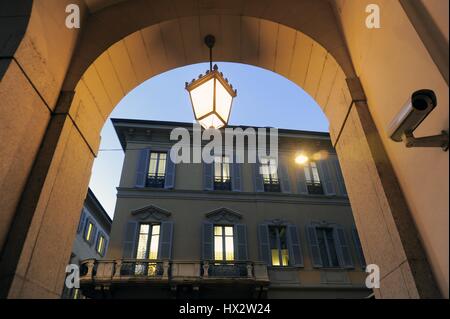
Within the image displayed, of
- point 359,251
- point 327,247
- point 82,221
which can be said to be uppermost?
point 82,221

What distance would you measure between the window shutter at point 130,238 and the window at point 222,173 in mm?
4114

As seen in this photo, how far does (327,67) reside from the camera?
2771 millimetres

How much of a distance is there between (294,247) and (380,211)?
11611 millimetres

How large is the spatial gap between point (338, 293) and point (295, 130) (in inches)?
309

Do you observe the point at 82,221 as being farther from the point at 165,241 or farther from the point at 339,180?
the point at 339,180

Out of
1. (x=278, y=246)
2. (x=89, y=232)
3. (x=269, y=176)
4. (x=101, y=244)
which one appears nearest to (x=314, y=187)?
(x=269, y=176)

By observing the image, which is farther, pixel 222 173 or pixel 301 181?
pixel 301 181

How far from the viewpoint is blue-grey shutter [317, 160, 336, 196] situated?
14758mm

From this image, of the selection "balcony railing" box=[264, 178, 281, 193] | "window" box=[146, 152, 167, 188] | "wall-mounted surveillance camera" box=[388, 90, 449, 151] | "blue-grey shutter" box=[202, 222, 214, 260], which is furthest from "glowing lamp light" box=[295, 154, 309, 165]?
"wall-mounted surveillance camera" box=[388, 90, 449, 151]

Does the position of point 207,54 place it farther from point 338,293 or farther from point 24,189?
point 338,293

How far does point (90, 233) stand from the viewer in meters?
20.3

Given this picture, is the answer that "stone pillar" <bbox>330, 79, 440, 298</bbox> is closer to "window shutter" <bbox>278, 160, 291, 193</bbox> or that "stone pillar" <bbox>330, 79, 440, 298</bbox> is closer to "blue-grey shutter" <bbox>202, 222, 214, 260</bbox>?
"blue-grey shutter" <bbox>202, 222, 214, 260</bbox>

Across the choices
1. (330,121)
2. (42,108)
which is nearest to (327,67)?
(330,121)

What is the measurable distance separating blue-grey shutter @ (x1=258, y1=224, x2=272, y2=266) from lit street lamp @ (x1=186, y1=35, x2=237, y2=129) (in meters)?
10.8
